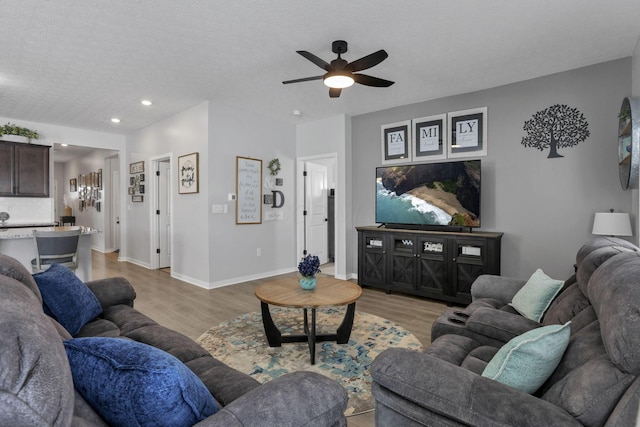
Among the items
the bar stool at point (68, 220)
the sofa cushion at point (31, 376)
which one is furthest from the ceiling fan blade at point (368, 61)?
the bar stool at point (68, 220)

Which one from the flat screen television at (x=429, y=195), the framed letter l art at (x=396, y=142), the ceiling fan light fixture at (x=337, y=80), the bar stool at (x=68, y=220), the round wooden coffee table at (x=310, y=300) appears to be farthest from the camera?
the bar stool at (x=68, y=220)

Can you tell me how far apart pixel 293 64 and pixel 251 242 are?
9.30 ft

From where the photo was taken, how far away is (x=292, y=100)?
181 inches

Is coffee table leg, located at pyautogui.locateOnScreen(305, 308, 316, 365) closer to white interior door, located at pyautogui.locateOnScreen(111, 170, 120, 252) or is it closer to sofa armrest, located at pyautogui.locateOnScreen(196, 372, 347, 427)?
sofa armrest, located at pyautogui.locateOnScreen(196, 372, 347, 427)

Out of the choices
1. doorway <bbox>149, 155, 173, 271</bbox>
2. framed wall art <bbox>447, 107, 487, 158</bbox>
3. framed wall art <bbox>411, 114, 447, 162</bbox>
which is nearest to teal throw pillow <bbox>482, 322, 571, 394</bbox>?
framed wall art <bbox>447, 107, 487, 158</bbox>

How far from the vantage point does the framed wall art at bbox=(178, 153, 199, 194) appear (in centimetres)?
486

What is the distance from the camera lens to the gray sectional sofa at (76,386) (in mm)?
590

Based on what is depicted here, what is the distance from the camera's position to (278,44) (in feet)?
9.91

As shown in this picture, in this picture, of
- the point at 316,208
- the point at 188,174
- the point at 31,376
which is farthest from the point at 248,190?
the point at 31,376

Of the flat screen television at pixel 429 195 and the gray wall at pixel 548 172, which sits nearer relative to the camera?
the gray wall at pixel 548 172

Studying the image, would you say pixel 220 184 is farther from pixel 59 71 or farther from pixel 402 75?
pixel 402 75

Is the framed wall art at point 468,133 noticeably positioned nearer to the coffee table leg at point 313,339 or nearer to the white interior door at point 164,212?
the coffee table leg at point 313,339

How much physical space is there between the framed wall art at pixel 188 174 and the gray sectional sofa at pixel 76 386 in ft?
11.4

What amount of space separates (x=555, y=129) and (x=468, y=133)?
924mm
